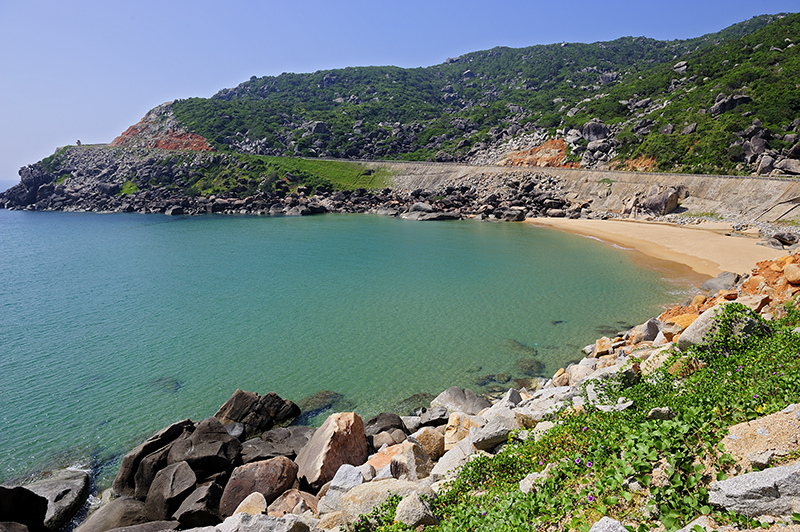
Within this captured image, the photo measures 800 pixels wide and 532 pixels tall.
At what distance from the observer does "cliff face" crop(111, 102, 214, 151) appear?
486 ft

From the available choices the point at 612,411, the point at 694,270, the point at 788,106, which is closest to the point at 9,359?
the point at 612,411

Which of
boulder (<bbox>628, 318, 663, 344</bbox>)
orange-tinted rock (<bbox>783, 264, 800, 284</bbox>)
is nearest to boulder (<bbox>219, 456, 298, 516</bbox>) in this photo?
boulder (<bbox>628, 318, 663, 344</bbox>)

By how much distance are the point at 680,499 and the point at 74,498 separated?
1590cm

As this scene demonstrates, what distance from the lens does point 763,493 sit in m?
4.93

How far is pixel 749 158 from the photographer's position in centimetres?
6078

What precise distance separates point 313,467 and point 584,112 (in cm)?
11447

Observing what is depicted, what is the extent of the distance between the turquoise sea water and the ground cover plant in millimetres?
10036

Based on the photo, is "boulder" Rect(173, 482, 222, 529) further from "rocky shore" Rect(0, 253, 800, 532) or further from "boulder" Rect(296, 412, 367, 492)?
"boulder" Rect(296, 412, 367, 492)

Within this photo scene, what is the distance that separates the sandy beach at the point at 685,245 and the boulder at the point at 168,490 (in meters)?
37.5

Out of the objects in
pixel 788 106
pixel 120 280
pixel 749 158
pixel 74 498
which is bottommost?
pixel 74 498

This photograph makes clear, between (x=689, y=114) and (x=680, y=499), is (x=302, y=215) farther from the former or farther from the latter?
(x=680, y=499)

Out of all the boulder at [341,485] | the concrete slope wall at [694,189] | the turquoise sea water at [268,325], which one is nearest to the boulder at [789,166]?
the concrete slope wall at [694,189]

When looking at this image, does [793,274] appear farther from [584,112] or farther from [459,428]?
[584,112]

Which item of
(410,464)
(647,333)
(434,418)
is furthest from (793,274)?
(410,464)
